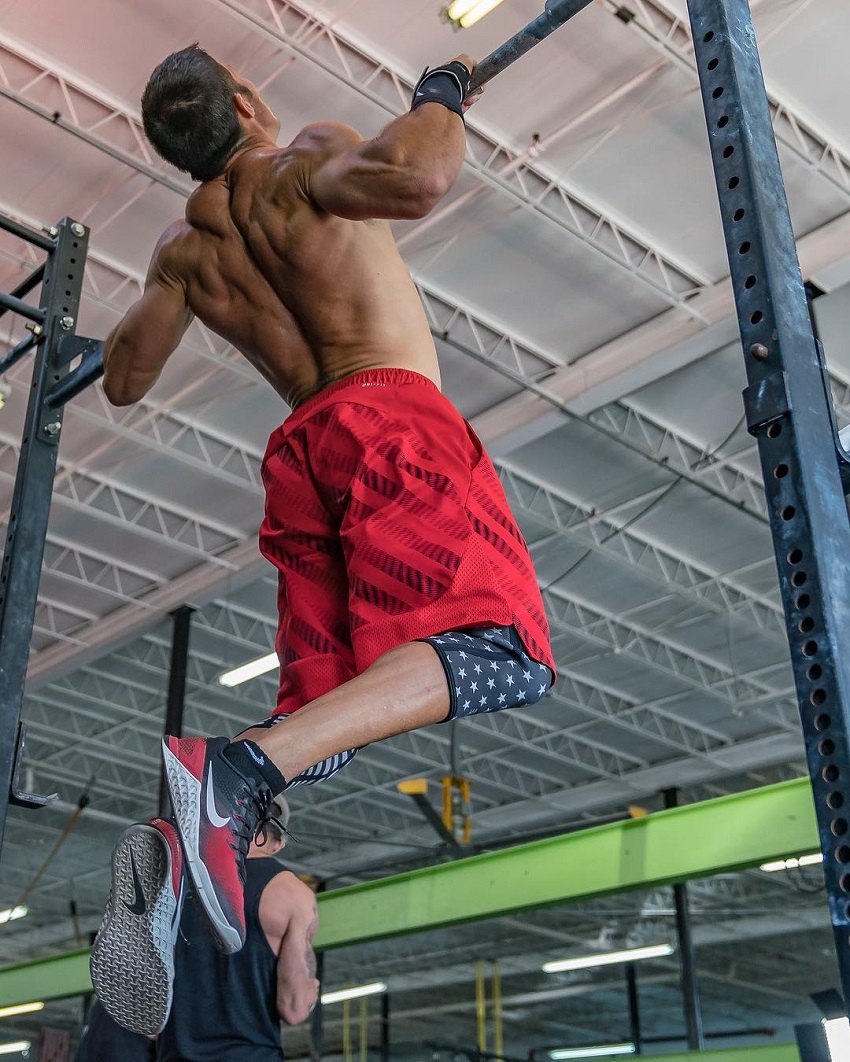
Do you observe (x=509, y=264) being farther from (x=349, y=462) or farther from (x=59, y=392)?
(x=349, y=462)

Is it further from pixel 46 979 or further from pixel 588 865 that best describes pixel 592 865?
pixel 46 979

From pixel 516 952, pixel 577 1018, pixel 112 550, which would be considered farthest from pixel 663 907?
pixel 112 550

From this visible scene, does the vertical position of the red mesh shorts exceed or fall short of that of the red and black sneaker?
it exceeds it

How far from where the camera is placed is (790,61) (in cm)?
742

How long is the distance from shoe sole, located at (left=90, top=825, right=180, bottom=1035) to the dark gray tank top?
45.9 inches

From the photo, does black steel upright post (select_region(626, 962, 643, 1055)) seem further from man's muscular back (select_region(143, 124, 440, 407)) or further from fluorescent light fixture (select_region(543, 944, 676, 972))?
man's muscular back (select_region(143, 124, 440, 407))

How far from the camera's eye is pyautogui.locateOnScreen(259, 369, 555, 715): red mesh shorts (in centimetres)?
179

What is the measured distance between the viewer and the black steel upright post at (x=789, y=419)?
1362 mm

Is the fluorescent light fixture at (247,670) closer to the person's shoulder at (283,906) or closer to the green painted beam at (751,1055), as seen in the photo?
the green painted beam at (751,1055)

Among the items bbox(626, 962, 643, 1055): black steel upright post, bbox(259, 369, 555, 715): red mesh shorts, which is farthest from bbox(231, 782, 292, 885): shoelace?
bbox(626, 962, 643, 1055): black steel upright post

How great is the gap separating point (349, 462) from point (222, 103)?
73 cm

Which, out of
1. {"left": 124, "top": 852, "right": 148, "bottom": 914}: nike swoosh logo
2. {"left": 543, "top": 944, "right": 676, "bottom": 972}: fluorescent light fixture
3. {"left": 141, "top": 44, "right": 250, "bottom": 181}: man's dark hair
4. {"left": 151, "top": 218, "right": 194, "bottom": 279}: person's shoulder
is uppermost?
{"left": 543, "top": 944, "right": 676, "bottom": 972}: fluorescent light fixture

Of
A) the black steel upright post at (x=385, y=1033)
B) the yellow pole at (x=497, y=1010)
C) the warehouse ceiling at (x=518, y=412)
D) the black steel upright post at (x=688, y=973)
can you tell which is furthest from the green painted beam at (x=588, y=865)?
the black steel upright post at (x=385, y=1033)

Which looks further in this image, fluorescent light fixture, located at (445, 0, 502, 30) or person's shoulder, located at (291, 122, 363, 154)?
fluorescent light fixture, located at (445, 0, 502, 30)
